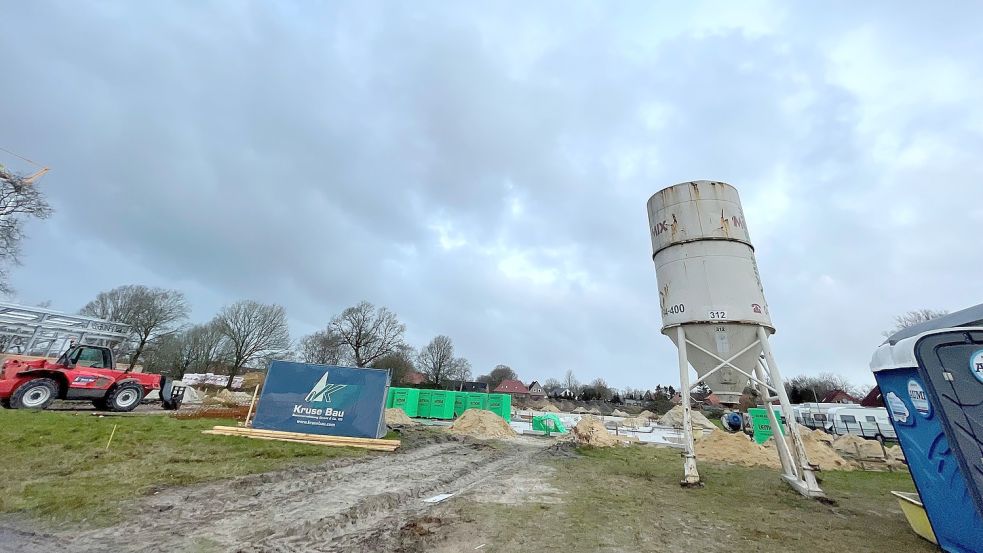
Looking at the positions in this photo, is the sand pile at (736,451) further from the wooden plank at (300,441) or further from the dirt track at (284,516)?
the wooden plank at (300,441)

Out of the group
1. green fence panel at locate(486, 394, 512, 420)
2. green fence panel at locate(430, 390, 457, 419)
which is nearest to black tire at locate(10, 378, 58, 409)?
green fence panel at locate(430, 390, 457, 419)

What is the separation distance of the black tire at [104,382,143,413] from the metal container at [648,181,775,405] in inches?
755

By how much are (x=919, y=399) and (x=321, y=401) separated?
43.9ft

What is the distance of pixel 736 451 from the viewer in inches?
595

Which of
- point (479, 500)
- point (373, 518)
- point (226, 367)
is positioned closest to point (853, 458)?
point (479, 500)

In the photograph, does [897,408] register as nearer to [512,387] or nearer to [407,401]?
[407,401]

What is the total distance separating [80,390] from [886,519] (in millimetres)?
22537

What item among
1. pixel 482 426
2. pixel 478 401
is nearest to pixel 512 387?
pixel 478 401

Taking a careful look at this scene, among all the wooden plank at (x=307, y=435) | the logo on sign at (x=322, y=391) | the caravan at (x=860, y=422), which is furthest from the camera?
the caravan at (x=860, y=422)

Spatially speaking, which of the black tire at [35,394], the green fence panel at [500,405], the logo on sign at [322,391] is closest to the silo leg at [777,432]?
the logo on sign at [322,391]

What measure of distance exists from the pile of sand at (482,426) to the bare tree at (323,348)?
36104 mm

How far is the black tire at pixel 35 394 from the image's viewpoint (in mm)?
12812

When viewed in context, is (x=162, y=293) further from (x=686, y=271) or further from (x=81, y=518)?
(x=686, y=271)

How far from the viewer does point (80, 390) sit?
14.0m
